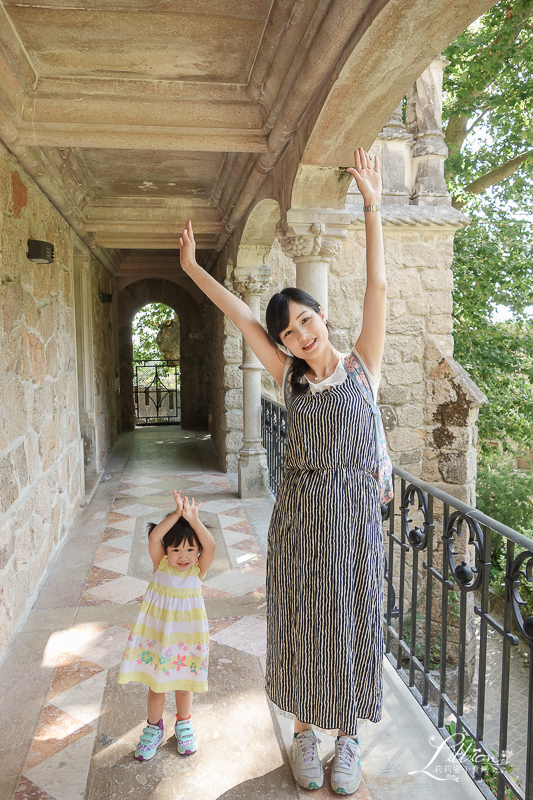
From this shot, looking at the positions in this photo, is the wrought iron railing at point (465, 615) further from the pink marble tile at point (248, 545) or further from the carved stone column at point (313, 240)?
the pink marble tile at point (248, 545)

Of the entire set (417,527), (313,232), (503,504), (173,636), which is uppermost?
(313,232)

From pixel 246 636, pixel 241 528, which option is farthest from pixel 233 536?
pixel 246 636

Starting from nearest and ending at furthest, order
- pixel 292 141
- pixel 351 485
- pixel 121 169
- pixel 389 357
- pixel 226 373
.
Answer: pixel 351 485, pixel 292 141, pixel 121 169, pixel 389 357, pixel 226 373

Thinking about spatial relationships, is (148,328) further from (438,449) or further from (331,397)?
(331,397)

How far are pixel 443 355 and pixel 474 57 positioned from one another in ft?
13.6

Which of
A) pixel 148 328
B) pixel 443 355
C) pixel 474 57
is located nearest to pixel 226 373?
pixel 443 355

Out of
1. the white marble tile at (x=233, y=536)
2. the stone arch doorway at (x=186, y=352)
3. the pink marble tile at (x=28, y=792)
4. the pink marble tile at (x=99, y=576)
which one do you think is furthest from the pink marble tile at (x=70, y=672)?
the stone arch doorway at (x=186, y=352)

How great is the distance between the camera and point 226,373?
5.84m

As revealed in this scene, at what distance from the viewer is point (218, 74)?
7.75 feet

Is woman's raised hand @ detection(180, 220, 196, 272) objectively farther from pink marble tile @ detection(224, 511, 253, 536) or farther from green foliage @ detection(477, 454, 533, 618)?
green foliage @ detection(477, 454, 533, 618)

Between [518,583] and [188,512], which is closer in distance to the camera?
[518,583]

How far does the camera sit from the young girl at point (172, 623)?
5.31 feet

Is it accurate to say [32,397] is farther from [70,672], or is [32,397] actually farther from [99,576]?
[70,672]

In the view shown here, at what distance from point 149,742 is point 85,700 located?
17.3 inches
